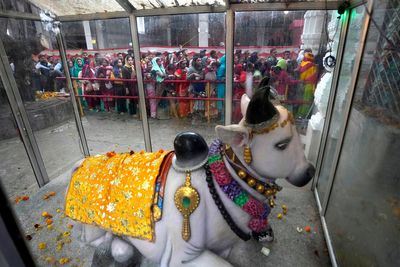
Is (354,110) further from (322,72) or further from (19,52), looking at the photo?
(19,52)

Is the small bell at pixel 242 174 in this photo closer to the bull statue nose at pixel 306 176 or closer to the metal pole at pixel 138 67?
the bull statue nose at pixel 306 176

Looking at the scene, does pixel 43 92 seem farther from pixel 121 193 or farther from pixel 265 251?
pixel 265 251

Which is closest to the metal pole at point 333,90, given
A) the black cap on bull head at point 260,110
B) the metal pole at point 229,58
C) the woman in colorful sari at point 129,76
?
the metal pole at point 229,58

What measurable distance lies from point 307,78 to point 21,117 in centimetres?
475

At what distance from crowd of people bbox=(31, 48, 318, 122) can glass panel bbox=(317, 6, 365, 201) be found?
1.64 metres

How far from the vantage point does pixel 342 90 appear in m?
2.67

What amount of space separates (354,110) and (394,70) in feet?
1.75

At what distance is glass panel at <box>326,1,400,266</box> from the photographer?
4.83ft

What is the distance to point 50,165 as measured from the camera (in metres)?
4.08

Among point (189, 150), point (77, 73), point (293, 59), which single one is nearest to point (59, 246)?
point (189, 150)

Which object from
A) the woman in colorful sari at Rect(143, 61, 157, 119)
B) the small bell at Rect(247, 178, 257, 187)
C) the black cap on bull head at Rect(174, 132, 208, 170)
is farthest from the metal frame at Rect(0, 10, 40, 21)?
the small bell at Rect(247, 178, 257, 187)

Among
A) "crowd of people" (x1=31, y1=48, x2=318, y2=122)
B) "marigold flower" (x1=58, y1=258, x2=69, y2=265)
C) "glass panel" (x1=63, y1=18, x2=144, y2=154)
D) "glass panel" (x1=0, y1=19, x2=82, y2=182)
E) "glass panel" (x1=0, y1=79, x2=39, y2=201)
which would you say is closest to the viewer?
"marigold flower" (x1=58, y1=258, x2=69, y2=265)

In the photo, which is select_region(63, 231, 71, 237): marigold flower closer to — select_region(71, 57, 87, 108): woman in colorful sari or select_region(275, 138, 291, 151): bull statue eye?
select_region(275, 138, 291, 151): bull statue eye

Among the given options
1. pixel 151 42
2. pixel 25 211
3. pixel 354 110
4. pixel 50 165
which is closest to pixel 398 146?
pixel 354 110
